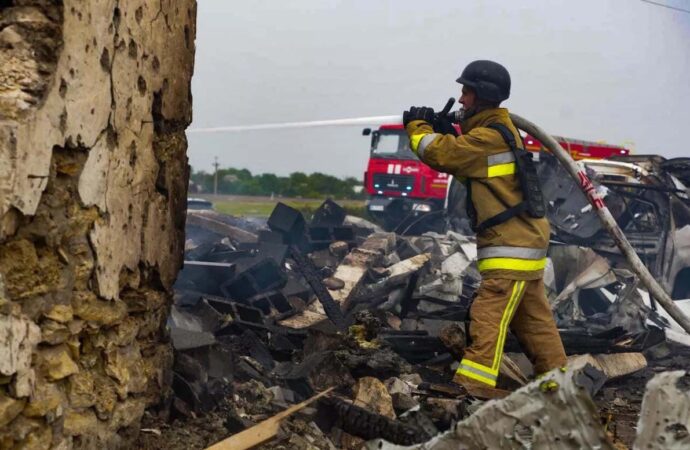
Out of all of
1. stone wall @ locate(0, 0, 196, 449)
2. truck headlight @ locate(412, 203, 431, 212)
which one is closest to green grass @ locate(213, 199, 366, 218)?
truck headlight @ locate(412, 203, 431, 212)

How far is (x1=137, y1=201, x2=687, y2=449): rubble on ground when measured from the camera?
2.21 metres

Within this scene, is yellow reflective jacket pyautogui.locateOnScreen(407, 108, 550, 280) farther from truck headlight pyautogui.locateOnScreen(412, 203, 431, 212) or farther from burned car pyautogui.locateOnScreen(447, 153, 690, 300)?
truck headlight pyautogui.locateOnScreen(412, 203, 431, 212)

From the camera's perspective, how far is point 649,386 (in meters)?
2.02

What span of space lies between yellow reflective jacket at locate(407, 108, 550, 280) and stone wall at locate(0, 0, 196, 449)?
1508 millimetres

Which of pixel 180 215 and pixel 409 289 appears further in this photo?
pixel 409 289

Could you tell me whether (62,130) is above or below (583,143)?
below

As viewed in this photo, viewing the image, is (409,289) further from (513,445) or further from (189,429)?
(513,445)

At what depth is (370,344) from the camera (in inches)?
188

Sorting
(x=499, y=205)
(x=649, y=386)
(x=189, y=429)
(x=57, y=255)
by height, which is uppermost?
(x=499, y=205)

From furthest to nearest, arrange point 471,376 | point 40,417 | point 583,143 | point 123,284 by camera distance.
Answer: point 583,143 < point 471,376 < point 123,284 < point 40,417

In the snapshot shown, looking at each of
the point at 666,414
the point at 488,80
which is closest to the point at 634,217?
the point at 488,80

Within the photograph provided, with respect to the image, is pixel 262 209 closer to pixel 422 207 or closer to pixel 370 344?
pixel 422 207

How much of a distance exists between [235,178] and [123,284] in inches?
1889

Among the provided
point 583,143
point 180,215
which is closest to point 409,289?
point 180,215
